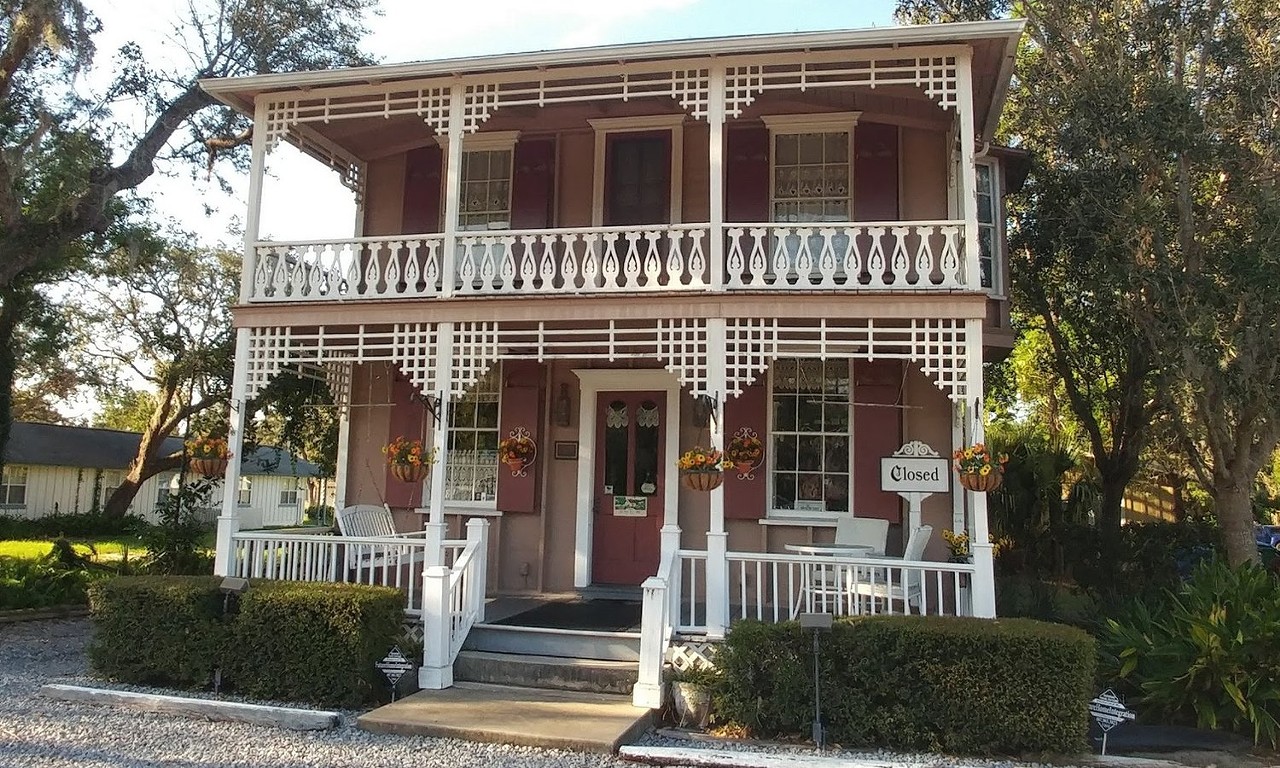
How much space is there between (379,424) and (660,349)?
4232 mm

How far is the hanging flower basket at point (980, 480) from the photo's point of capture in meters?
7.38

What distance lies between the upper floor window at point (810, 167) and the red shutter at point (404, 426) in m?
4.63

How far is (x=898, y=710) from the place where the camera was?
21.0ft

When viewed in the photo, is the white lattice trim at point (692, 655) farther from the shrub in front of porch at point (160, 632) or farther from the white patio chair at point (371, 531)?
the shrub in front of porch at point (160, 632)

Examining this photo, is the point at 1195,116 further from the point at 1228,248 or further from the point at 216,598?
the point at 216,598

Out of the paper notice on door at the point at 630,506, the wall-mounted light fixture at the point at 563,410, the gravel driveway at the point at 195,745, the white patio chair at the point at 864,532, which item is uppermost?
the wall-mounted light fixture at the point at 563,410

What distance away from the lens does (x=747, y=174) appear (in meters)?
10.1

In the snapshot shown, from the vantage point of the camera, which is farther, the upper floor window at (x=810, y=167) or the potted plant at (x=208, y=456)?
the upper floor window at (x=810, y=167)

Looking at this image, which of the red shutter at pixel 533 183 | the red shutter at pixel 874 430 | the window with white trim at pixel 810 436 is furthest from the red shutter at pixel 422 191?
the red shutter at pixel 874 430

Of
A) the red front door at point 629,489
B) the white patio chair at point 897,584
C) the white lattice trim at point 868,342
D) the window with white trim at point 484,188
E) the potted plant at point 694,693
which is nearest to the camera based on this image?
the potted plant at point 694,693

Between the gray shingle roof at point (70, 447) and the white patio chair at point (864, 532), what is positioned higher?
the gray shingle roof at point (70, 447)

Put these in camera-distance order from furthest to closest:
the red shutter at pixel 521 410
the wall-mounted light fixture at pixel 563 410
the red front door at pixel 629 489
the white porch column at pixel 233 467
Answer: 1. the wall-mounted light fixture at pixel 563 410
2. the red shutter at pixel 521 410
3. the red front door at pixel 629 489
4. the white porch column at pixel 233 467

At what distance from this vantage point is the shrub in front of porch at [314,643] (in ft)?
23.8

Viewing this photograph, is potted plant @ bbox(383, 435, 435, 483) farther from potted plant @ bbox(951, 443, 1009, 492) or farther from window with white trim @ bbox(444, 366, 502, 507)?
potted plant @ bbox(951, 443, 1009, 492)
